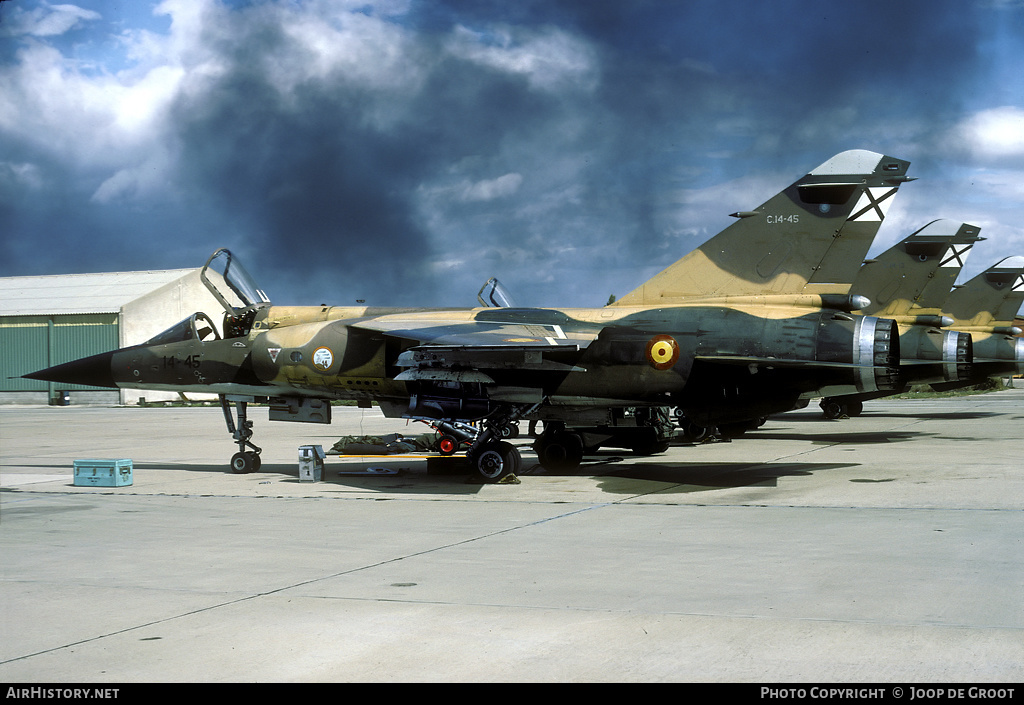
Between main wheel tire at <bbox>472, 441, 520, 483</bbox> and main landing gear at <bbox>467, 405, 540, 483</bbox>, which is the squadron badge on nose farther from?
main wheel tire at <bbox>472, 441, 520, 483</bbox>

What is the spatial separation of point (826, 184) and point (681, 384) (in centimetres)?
380

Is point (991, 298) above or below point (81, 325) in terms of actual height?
below

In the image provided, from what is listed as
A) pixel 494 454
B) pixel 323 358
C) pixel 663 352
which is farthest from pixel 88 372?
pixel 663 352

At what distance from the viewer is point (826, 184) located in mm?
13742

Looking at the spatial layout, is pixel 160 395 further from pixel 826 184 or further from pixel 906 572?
pixel 906 572

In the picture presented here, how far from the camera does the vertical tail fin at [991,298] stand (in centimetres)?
2988

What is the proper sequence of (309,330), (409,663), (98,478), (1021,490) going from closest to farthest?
(409,663) < (1021,490) < (98,478) < (309,330)

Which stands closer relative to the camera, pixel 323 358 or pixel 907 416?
pixel 323 358

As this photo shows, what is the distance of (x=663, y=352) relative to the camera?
523 inches

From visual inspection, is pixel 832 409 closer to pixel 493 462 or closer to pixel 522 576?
pixel 493 462

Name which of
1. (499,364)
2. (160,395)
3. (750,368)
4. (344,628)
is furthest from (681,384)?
(160,395)

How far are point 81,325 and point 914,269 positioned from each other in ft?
135

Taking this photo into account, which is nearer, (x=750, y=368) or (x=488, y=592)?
(x=488, y=592)

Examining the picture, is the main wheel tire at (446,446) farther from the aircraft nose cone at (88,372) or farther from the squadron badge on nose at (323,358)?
the aircraft nose cone at (88,372)
